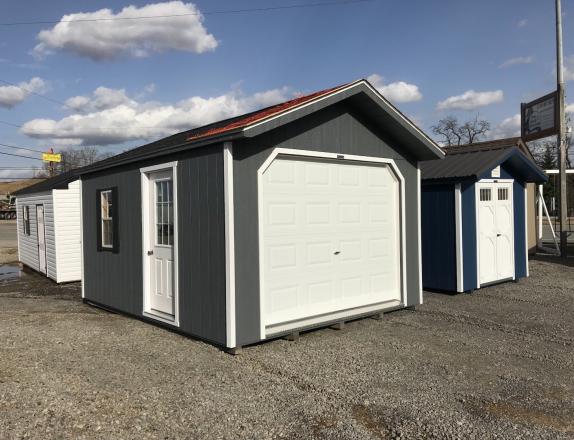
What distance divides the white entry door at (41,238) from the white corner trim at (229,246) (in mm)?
8635

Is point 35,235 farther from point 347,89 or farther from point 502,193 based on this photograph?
point 502,193

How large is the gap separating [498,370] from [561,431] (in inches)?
54.9

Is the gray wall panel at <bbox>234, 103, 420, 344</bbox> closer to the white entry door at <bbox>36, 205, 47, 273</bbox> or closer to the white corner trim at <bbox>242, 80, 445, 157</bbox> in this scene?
the white corner trim at <bbox>242, 80, 445, 157</bbox>

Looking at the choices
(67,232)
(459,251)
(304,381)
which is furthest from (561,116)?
(67,232)

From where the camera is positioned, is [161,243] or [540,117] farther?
[540,117]

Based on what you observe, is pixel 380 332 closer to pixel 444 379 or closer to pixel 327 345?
pixel 327 345

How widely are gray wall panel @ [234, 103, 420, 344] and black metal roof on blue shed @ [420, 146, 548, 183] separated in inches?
73.9

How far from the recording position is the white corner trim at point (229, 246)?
5.66 m

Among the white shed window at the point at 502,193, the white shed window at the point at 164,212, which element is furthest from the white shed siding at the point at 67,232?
the white shed window at the point at 502,193

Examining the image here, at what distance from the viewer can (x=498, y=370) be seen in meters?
5.10

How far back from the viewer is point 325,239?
22.4 feet

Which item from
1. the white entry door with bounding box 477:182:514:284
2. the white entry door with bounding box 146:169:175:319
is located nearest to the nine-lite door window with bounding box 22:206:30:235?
the white entry door with bounding box 146:169:175:319

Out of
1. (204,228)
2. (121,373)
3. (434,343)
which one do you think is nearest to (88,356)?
(121,373)

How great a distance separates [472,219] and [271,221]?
192 inches
